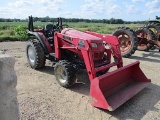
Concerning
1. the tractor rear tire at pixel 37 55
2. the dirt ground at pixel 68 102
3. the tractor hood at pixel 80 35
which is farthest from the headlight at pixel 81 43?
the tractor rear tire at pixel 37 55

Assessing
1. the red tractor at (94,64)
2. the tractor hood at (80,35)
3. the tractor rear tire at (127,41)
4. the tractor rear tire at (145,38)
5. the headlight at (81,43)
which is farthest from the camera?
the tractor rear tire at (145,38)

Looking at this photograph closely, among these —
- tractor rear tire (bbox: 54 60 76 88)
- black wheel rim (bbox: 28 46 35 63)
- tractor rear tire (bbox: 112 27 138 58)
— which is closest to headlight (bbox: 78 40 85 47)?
tractor rear tire (bbox: 54 60 76 88)

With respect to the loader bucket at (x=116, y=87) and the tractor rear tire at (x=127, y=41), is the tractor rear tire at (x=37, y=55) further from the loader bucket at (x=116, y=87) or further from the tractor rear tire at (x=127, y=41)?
the tractor rear tire at (x=127, y=41)

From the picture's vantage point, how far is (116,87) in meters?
4.63

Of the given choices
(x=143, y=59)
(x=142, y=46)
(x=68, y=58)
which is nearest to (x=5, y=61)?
(x=68, y=58)

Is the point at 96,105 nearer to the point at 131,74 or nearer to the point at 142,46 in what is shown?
the point at 131,74

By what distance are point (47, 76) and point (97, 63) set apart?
160 centimetres

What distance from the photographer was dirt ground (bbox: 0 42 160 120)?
378cm

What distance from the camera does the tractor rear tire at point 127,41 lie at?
817cm

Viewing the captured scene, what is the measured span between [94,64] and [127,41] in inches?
161

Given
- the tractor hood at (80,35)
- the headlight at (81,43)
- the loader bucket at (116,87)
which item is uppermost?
the tractor hood at (80,35)

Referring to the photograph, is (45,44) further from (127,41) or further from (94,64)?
(127,41)

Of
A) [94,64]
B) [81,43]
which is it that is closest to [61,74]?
[94,64]

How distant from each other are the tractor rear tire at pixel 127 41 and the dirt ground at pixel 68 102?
2318mm
